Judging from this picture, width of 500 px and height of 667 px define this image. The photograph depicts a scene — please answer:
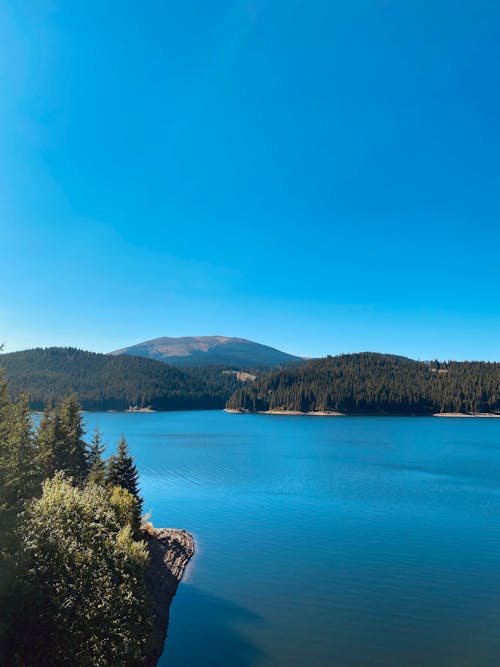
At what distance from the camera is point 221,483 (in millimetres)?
60406

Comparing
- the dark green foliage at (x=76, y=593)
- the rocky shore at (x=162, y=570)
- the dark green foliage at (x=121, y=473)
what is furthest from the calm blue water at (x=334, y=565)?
the dark green foliage at (x=121, y=473)

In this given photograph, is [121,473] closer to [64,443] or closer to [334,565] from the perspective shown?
[64,443]

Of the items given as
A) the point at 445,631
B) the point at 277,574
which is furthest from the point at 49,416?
the point at 445,631

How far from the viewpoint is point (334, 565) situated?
31250 mm

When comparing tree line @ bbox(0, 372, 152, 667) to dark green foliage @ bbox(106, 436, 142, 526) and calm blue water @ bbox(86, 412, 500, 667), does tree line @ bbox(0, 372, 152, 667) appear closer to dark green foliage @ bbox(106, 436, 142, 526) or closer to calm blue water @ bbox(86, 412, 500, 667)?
calm blue water @ bbox(86, 412, 500, 667)

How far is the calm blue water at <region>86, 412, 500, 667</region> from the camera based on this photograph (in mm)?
21250

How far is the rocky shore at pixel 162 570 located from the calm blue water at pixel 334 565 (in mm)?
601

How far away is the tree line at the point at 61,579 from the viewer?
16.5 meters

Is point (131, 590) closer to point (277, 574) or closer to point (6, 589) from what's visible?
point (6, 589)

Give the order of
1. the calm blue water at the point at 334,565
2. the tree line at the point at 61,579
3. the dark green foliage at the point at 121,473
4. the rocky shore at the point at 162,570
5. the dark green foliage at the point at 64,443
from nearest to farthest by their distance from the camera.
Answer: the tree line at the point at 61,579 < the calm blue water at the point at 334,565 < the rocky shore at the point at 162,570 < the dark green foliage at the point at 121,473 < the dark green foliage at the point at 64,443

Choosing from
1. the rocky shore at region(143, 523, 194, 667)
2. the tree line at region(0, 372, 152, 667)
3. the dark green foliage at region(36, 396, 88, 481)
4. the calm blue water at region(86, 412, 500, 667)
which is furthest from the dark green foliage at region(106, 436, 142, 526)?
the tree line at region(0, 372, 152, 667)

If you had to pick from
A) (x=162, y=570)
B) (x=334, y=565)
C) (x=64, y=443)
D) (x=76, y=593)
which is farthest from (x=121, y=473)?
(x=76, y=593)

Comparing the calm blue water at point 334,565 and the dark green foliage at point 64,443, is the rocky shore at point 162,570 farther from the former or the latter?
the dark green foliage at point 64,443

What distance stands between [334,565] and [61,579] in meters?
19.3
